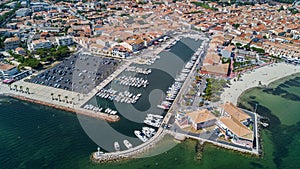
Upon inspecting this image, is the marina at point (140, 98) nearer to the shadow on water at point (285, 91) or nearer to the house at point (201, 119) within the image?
the house at point (201, 119)

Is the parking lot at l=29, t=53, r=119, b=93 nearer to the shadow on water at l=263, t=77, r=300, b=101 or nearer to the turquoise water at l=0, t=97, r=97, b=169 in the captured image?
the turquoise water at l=0, t=97, r=97, b=169

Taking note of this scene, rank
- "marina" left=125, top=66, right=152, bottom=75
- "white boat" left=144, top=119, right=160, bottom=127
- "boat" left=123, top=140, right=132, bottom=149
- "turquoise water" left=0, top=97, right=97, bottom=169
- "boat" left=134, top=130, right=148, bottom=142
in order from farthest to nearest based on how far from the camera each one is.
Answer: "marina" left=125, top=66, right=152, bottom=75 → "white boat" left=144, top=119, right=160, bottom=127 → "boat" left=134, top=130, right=148, bottom=142 → "boat" left=123, top=140, right=132, bottom=149 → "turquoise water" left=0, top=97, right=97, bottom=169

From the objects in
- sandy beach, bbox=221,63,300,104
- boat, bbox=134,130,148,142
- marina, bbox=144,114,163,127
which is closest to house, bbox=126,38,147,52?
sandy beach, bbox=221,63,300,104

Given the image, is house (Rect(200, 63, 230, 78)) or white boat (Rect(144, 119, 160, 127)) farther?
house (Rect(200, 63, 230, 78))

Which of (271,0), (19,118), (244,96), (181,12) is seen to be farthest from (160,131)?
(271,0)

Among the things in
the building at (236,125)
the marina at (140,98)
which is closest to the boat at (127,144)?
the marina at (140,98)

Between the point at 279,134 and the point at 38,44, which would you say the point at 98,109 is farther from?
the point at 38,44
